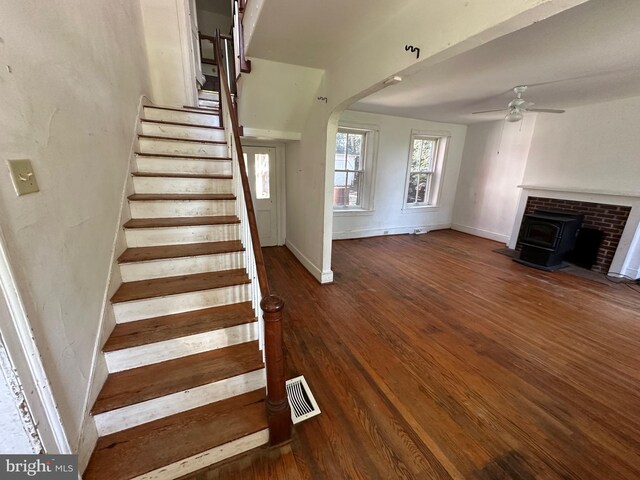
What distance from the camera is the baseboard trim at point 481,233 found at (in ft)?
17.2

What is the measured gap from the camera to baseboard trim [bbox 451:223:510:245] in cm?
524

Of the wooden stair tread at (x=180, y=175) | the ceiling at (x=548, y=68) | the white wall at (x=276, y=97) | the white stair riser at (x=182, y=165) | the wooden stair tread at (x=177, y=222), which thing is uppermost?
the ceiling at (x=548, y=68)

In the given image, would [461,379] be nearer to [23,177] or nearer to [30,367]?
[30,367]

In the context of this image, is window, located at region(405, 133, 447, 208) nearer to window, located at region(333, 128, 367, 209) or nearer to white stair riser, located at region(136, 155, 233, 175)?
window, located at region(333, 128, 367, 209)

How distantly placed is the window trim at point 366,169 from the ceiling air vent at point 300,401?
3741 millimetres

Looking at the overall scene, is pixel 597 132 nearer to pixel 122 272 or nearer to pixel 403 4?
pixel 403 4

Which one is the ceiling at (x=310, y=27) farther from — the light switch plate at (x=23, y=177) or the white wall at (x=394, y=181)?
the white wall at (x=394, y=181)

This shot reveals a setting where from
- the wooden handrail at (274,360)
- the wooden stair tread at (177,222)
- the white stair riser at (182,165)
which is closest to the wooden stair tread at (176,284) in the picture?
the wooden stair tread at (177,222)

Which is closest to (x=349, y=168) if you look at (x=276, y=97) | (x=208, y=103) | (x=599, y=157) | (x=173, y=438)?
(x=276, y=97)

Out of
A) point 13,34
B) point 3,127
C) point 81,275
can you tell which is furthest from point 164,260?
point 13,34

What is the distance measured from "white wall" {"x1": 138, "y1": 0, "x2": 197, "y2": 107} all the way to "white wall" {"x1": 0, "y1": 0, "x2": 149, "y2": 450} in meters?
1.70

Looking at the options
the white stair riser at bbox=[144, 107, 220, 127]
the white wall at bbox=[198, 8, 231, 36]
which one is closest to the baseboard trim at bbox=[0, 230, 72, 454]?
the white stair riser at bbox=[144, 107, 220, 127]

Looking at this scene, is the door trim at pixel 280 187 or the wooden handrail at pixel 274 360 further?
the door trim at pixel 280 187

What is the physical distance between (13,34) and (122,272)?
1305 mm
